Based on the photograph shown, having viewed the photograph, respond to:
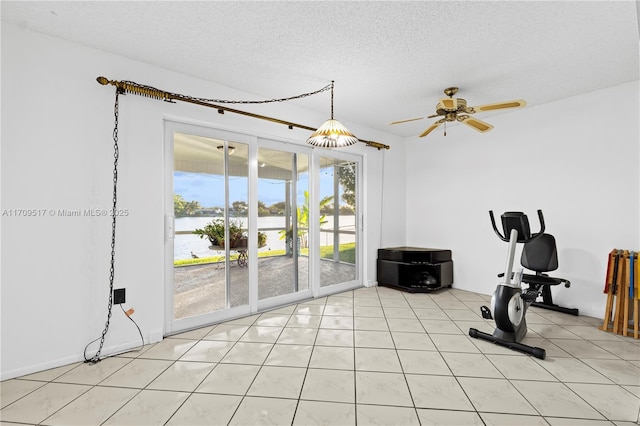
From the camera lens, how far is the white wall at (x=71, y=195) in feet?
7.06

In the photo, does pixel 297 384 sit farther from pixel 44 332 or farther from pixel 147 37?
pixel 147 37

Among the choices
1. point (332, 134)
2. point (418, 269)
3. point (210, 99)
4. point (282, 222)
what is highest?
point (210, 99)

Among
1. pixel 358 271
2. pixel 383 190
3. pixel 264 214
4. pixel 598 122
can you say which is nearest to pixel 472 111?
pixel 598 122

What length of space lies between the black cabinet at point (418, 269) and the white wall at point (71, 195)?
10.9 ft

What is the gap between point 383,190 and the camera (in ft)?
16.6

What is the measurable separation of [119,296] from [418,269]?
402 cm

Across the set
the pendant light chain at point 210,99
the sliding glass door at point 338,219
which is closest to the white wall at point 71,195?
the pendant light chain at point 210,99

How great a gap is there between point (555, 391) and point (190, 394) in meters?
2.53

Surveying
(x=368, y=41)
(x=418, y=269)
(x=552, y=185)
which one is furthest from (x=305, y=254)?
(x=552, y=185)

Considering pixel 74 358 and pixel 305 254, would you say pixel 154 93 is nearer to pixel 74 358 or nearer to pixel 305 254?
pixel 74 358

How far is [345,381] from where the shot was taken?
2.11m

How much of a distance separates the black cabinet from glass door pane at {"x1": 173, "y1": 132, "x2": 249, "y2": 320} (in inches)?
94.4

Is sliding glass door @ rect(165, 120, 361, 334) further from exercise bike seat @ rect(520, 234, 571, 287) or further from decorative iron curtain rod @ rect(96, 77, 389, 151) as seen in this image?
exercise bike seat @ rect(520, 234, 571, 287)

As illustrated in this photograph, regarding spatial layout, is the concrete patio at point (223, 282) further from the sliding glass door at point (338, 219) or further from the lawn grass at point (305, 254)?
the sliding glass door at point (338, 219)
